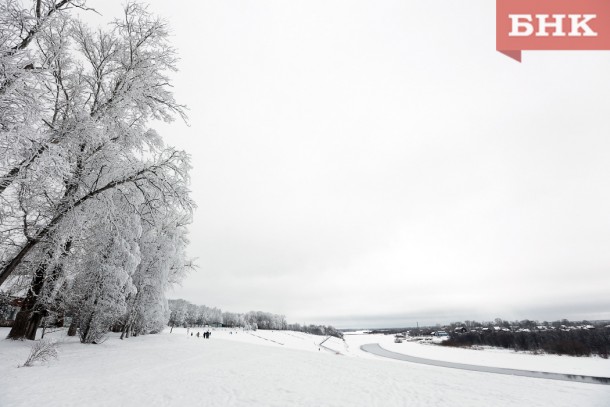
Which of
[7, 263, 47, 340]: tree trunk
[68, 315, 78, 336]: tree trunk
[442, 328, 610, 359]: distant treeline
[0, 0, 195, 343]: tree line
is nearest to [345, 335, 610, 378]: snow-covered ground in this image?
[442, 328, 610, 359]: distant treeline

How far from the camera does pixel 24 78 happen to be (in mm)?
5258

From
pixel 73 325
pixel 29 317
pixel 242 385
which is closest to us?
pixel 242 385

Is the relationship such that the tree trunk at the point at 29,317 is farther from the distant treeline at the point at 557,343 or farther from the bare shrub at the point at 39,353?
the distant treeline at the point at 557,343

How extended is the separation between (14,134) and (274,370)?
1322cm

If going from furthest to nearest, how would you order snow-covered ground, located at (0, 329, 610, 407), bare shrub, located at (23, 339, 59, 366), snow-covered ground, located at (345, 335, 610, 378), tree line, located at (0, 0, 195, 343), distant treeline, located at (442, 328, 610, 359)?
distant treeline, located at (442, 328, 610, 359), snow-covered ground, located at (345, 335, 610, 378), bare shrub, located at (23, 339, 59, 366), snow-covered ground, located at (0, 329, 610, 407), tree line, located at (0, 0, 195, 343)

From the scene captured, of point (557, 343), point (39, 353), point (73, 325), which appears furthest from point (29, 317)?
point (557, 343)

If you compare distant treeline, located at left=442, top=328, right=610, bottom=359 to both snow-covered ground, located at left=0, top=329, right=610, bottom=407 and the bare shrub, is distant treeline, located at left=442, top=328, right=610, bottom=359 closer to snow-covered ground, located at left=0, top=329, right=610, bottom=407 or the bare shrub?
snow-covered ground, located at left=0, top=329, right=610, bottom=407

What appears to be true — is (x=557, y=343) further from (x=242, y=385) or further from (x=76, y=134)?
(x=76, y=134)

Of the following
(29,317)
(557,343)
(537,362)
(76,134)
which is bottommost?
(537,362)

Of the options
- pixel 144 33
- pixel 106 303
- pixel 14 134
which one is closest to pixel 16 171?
pixel 14 134

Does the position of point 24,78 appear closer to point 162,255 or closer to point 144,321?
point 162,255

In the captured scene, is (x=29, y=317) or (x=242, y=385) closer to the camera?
(x=242, y=385)

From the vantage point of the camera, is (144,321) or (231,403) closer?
(231,403)

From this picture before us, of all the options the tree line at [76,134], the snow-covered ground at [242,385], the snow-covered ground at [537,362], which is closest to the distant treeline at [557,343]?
the snow-covered ground at [537,362]
